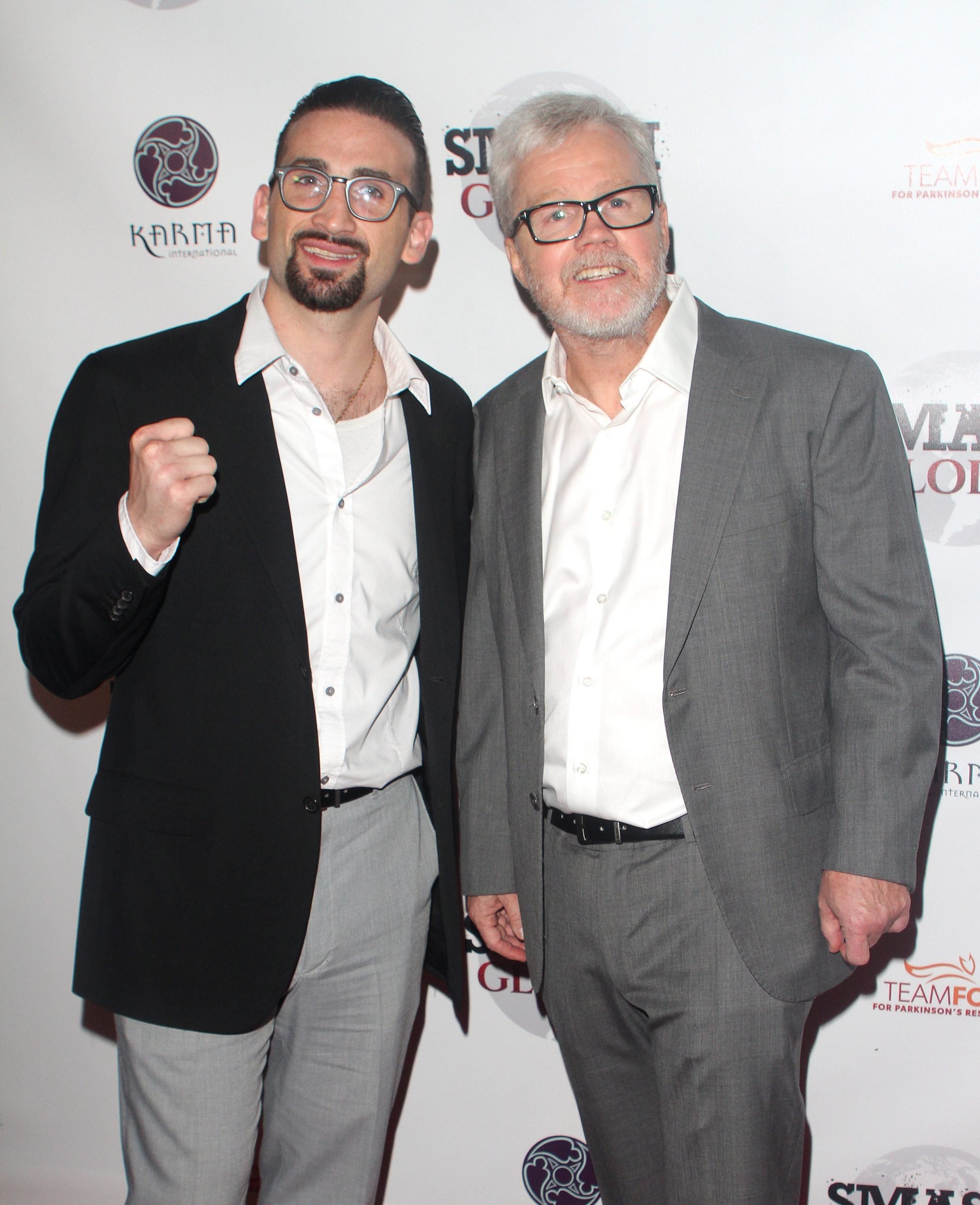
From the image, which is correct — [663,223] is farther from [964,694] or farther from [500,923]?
[500,923]

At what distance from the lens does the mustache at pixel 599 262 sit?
1917mm

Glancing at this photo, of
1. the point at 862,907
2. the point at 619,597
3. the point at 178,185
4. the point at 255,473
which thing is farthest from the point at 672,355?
the point at 178,185

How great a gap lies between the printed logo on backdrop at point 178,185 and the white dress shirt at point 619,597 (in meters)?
1.15

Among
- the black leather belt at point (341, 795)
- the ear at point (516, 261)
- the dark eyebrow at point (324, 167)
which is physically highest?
the dark eyebrow at point (324, 167)

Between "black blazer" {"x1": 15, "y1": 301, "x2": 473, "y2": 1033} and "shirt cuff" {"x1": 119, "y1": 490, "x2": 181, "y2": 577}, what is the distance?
0.13 meters

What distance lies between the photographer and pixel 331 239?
1.94m

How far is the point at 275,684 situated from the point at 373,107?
3.89ft

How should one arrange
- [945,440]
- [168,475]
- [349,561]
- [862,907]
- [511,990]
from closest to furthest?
[168,475] → [862,907] → [349,561] → [945,440] → [511,990]

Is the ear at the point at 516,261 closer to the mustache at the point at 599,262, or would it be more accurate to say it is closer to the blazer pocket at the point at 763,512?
the mustache at the point at 599,262

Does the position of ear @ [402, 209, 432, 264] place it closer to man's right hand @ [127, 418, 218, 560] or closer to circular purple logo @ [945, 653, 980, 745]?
man's right hand @ [127, 418, 218, 560]

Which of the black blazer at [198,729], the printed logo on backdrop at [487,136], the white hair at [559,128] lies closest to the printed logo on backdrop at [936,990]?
the black blazer at [198,729]

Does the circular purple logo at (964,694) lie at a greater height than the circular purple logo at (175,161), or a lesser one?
lesser

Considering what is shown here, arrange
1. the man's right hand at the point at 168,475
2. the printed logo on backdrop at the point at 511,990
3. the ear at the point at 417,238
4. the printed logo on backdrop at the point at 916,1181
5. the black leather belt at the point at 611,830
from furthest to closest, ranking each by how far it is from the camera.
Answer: the printed logo on backdrop at the point at 511,990
the printed logo on backdrop at the point at 916,1181
the ear at the point at 417,238
the black leather belt at the point at 611,830
the man's right hand at the point at 168,475

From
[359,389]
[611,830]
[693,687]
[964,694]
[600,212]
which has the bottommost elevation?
[611,830]
